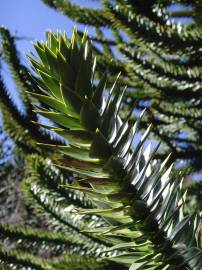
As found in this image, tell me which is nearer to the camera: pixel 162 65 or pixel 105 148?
pixel 105 148

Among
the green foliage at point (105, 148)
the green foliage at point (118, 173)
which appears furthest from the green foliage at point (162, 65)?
the green foliage at point (118, 173)

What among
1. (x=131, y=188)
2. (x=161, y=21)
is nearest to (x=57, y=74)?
(x=131, y=188)

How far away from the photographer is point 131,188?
0.60 meters

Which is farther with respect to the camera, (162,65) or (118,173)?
(162,65)

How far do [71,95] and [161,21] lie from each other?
1.60 meters

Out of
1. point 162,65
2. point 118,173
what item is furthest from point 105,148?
point 162,65

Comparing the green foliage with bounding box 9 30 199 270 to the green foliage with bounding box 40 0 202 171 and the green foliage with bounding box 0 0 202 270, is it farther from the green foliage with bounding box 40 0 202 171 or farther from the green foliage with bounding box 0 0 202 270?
the green foliage with bounding box 40 0 202 171

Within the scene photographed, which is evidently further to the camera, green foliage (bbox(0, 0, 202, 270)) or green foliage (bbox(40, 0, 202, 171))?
green foliage (bbox(40, 0, 202, 171))

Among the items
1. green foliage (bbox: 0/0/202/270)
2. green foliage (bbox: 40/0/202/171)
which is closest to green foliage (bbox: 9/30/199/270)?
green foliage (bbox: 0/0/202/270)

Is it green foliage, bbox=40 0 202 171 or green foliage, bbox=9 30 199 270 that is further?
green foliage, bbox=40 0 202 171

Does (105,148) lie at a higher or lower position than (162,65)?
lower

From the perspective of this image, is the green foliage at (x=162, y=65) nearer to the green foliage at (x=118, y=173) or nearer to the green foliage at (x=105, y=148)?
→ the green foliage at (x=105, y=148)

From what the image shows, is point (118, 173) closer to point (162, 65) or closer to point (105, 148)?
point (105, 148)

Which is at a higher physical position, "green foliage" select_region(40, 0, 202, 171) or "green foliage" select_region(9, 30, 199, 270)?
"green foliage" select_region(40, 0, 202, 171)
